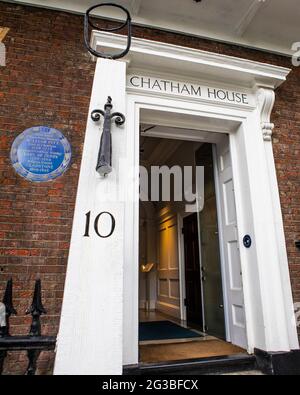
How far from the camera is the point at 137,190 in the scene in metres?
3.13

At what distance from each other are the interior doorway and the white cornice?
2.57ft

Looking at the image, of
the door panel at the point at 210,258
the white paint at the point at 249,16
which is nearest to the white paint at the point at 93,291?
the door panel at the point at 210,258

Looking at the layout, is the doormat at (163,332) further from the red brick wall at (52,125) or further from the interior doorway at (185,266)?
the red brick wall at (52,125)

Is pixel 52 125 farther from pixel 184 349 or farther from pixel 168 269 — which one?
pixel 168 269

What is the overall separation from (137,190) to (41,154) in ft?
3.68

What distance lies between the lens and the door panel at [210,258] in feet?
13.3

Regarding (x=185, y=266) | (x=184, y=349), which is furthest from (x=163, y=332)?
(x=185, y=266)

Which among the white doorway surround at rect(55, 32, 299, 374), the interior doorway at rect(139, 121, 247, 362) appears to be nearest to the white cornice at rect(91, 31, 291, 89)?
the white doorway surround at rect(55, 32, 299, 374)

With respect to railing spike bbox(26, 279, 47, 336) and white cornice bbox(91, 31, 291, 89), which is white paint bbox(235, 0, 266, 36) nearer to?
white cornice bbox(91, 31, 291, 89)

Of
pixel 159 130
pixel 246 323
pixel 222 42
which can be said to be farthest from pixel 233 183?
pixel 222 42

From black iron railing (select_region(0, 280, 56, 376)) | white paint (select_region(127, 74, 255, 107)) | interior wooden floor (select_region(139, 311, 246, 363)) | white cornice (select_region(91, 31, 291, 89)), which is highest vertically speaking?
white cornice (select_region(91, 31, 291, 89))

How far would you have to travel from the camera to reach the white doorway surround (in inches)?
69.4

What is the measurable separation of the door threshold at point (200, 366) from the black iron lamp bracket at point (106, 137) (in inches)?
73.3

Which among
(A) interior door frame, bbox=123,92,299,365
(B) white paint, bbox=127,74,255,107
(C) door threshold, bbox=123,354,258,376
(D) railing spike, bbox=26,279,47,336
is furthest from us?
(B) white paint, bbox=127,74,255,107
